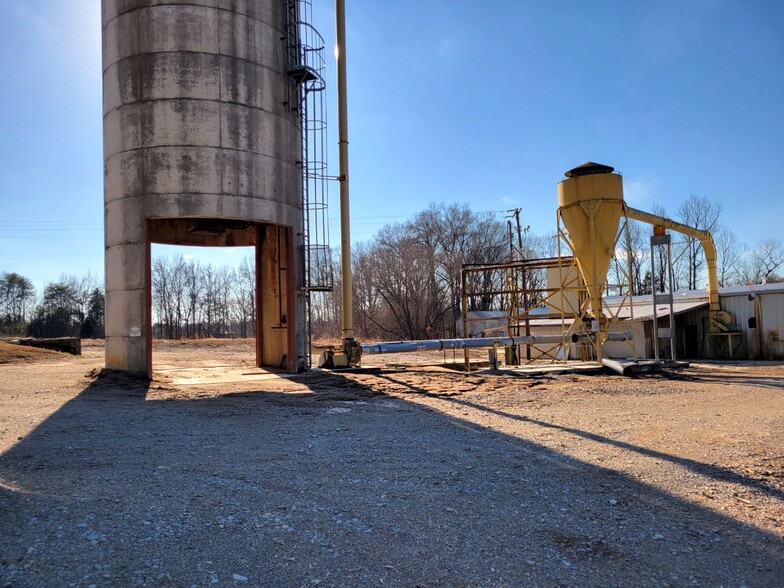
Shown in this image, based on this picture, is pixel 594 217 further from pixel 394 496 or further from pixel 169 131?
pixel 394 496

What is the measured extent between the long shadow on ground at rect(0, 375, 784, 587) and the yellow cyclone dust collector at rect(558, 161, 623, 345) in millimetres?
10906

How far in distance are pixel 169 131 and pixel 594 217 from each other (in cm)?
1230

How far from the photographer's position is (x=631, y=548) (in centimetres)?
419

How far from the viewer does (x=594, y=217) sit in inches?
672

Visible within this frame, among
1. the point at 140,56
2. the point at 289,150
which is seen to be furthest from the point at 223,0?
the point at 289,150

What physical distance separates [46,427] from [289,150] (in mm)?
10961

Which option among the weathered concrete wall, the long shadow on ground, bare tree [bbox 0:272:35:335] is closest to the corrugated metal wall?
the weathered concrete wall

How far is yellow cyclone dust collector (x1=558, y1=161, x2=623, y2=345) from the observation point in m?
17.1

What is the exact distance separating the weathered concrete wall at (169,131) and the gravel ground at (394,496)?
5.90 meters

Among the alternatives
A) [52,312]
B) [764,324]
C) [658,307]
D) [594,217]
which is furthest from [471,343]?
[52,312]

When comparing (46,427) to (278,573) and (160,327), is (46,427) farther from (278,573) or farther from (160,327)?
(160,327)

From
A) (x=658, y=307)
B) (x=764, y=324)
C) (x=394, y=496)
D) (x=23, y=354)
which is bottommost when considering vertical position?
(x=394, y=496)

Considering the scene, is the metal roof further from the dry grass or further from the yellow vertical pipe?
the dry grass

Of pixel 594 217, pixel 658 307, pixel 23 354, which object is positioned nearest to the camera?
pixel 594 217
